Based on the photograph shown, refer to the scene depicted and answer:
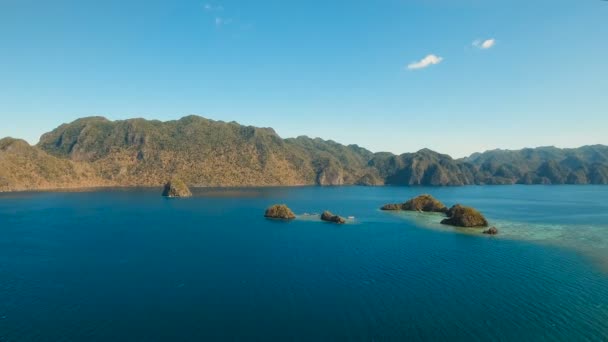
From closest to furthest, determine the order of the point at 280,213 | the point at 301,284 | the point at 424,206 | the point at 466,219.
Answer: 1. the point at 301,284
2. the point at 466,219
3. the point at 280,213
4. the point at 424,206

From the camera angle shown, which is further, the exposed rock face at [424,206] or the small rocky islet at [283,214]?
the exposed rock face at [424,206]

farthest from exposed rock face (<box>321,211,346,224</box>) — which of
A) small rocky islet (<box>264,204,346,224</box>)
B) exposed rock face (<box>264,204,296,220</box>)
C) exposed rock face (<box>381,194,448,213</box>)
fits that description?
exposed rock face (<box>381,194,448,213</box>)

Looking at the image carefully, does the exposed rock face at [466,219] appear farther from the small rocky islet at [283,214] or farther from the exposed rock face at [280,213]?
the exposed rock face at [280,213]

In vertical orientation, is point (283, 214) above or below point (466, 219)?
below

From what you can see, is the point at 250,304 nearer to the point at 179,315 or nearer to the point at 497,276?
the point at 179,315

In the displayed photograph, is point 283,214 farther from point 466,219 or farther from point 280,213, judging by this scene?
point 466,219

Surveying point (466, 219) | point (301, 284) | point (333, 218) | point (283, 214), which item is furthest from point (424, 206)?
point (301, 284)

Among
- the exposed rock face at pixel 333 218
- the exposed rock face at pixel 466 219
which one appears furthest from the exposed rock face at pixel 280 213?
the exposed rock face at pixel 466 219

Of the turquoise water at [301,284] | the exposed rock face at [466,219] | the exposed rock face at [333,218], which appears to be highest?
the exposed rock face at [466,219]

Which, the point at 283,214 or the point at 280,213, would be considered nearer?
the point at 283,214
